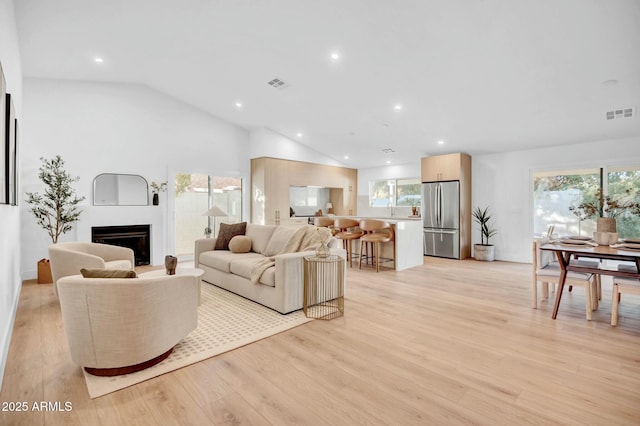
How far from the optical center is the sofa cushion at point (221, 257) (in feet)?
14.3

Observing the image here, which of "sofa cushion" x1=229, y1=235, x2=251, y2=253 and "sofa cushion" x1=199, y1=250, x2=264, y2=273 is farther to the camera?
"sofa cushion" x1=229, y1=235, x2=251, y2=253

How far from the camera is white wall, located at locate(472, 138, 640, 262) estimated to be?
250 inches

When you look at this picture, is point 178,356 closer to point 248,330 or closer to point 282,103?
point 248,330

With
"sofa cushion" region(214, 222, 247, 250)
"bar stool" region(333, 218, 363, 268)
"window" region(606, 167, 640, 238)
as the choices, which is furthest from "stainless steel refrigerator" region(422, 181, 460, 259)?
"sofa cushion" region(214, 222, 247, 250)

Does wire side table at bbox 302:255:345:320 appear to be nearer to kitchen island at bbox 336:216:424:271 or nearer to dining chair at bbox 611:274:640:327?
kitchen island at bbox 336:216:424:271

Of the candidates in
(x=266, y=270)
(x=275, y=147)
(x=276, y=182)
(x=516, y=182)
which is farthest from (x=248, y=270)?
(x=516, y=182)

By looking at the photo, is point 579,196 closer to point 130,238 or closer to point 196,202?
point 196,202

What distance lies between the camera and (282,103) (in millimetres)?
6367

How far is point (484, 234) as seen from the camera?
7449 millimetres

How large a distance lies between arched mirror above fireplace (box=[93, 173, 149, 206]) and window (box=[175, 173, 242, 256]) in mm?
714

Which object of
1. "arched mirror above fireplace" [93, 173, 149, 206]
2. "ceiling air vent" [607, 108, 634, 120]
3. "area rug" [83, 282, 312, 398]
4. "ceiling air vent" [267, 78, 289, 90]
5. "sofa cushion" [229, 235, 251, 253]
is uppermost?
"ceiling air vent" [267, 78, 289, 90]

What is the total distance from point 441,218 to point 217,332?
6.02 metres

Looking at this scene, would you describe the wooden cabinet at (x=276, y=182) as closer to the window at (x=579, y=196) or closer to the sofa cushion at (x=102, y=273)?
the window at (x=579, y=196)

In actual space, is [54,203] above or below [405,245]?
above
